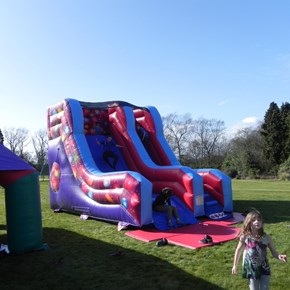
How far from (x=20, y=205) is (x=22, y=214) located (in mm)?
150

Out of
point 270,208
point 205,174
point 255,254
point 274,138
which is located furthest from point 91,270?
point 274,138

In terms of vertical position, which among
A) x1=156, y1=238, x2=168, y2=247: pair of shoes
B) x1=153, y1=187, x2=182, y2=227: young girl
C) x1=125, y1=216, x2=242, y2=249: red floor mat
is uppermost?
x1=153, y1=187, x2=182, y2=227: young girl

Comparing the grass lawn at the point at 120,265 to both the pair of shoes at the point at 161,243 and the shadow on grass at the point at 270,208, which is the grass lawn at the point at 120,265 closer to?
the pair of shoes at the point at 161,243

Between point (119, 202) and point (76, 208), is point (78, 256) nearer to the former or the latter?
point (119, 202)

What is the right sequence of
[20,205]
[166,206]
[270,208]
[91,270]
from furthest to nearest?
[270,208] < [166,206] < [20,205] < [91,270]

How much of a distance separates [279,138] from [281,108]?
3.26 m

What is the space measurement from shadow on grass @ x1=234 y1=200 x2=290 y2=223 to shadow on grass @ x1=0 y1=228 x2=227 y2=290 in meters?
3.88

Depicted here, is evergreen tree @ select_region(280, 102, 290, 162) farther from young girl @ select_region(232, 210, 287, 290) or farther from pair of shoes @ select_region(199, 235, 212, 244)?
Answer: young girl @ select_region(232, 210, 287, 290)

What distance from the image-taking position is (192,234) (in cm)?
736

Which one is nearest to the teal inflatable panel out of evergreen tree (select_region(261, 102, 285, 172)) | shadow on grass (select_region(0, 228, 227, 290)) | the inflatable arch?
the inflatable arch

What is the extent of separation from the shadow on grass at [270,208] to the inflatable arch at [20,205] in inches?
194

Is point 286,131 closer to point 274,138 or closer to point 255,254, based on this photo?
point 274,138

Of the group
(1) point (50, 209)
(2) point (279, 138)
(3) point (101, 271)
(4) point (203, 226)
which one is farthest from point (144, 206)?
(2) point (279, 138)

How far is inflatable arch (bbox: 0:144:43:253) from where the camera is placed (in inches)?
250
